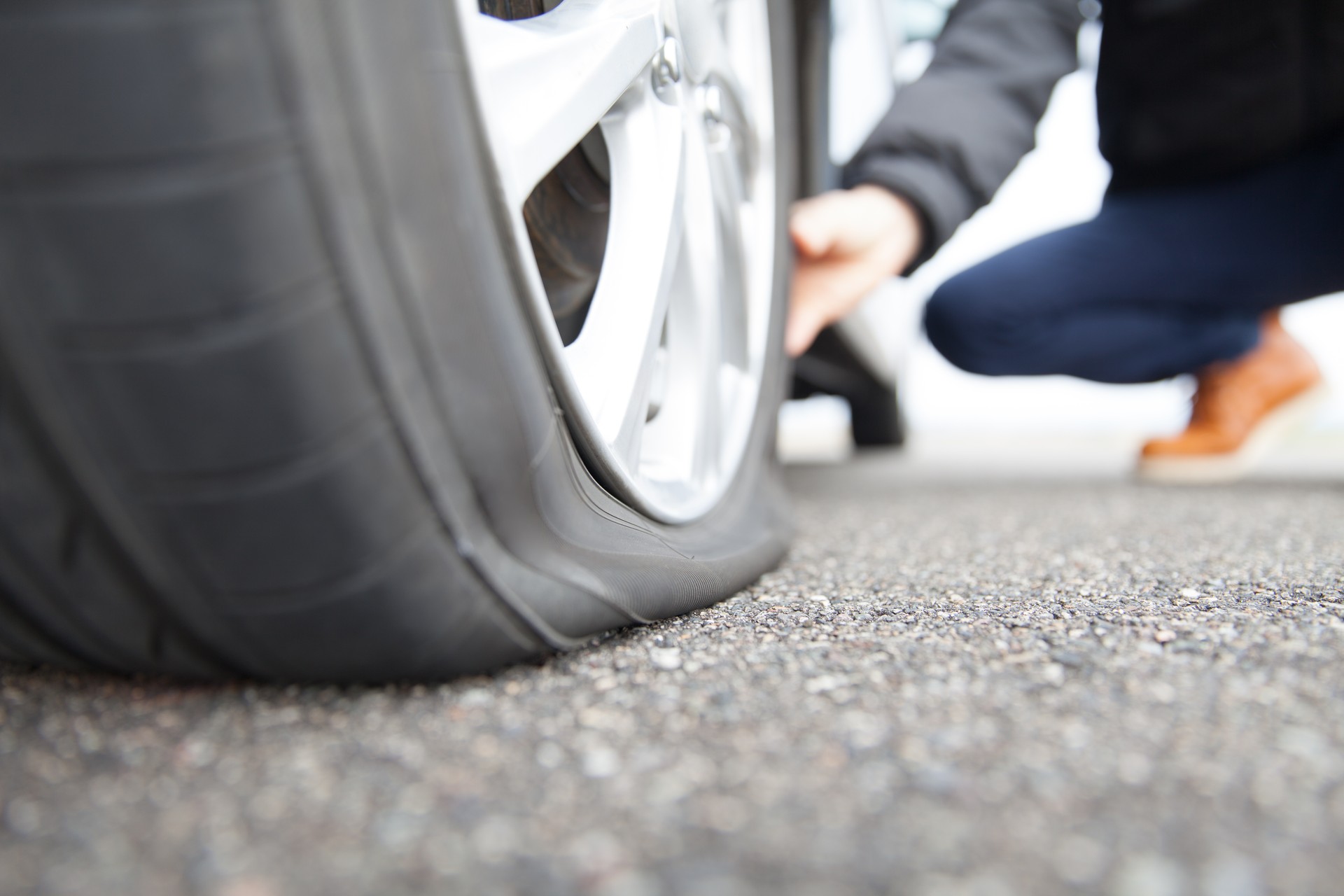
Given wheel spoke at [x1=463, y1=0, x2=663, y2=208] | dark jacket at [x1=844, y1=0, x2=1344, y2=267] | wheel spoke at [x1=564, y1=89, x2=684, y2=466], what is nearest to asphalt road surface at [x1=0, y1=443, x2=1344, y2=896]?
wheel spoke at [x1=564, y1=89, x2=684, y2=466]

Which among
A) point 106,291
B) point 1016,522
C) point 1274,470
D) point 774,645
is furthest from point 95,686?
point 1274,470

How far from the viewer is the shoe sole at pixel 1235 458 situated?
5.57 ft

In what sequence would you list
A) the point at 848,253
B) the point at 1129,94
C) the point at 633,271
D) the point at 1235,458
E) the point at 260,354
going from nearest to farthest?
the point at 260,354
the point at 633,271
the point at 848,253
the point at 1129,94
the point at 1235,458

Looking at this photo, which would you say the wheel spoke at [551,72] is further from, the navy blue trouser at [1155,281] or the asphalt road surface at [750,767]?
the navy blue trouser at [1155,281]

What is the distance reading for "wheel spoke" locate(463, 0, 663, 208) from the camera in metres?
0.48

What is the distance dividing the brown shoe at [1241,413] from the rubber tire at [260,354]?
163 cm

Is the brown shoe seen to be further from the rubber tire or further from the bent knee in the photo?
the rubber tire

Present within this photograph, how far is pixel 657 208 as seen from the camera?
27.5 inches

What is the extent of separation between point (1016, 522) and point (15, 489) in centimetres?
106

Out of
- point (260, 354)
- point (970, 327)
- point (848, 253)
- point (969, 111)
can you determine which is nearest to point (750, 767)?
point (260, 354)

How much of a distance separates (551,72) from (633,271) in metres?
0.16

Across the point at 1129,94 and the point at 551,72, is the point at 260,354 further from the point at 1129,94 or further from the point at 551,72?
the point at 1129,94

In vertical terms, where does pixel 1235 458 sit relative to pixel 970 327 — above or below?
below

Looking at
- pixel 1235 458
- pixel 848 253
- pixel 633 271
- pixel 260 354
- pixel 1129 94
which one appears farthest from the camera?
pixel 1235 458
